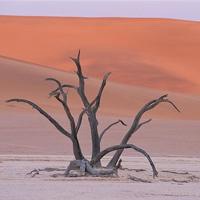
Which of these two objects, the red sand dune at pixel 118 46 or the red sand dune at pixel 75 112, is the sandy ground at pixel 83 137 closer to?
the red sand dune at pixel 75 112

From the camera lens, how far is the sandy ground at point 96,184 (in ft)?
36.6

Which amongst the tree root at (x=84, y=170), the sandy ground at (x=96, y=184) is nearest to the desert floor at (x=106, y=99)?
the sandy ground at (x=96, y=184)

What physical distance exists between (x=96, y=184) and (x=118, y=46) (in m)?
60.2

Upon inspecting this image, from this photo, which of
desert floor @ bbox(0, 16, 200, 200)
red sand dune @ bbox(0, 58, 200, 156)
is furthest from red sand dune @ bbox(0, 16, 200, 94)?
red sand dune @ bbox(0, 58, 200, 156)

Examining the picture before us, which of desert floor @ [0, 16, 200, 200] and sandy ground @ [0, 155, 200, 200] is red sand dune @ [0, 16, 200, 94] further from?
sandy ground @ [0, 155, 200, 200]

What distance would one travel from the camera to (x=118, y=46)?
7262 centimetres

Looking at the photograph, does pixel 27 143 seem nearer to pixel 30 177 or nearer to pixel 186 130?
pixel 186 130

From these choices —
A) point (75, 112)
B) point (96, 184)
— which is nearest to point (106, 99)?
point (75, 112)

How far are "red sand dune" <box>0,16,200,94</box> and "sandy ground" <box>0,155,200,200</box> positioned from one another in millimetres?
38486

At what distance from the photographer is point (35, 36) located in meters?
76.9

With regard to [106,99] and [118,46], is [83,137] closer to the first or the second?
[106,99]

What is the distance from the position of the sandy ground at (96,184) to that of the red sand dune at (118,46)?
1515 inches

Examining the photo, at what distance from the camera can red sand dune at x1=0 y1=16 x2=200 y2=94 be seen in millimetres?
58681

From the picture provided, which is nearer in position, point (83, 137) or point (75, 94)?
point (83, 137)
